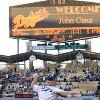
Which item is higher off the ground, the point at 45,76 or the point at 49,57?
the point at 49,57

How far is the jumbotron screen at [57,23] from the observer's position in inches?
1453

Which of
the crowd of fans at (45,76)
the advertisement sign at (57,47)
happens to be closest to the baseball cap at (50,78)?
the crowd of fans at (45,76)

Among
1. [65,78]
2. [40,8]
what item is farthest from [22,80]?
[40,8]

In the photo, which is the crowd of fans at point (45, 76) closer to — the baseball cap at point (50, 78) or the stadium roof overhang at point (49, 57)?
the baseball cap at point (50, 78)

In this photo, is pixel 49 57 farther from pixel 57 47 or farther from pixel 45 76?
pixel 45 76

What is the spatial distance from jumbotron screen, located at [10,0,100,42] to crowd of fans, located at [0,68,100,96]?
3.21 meters

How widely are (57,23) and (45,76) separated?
4728 mm

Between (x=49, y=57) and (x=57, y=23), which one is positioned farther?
(x=49, y=57)

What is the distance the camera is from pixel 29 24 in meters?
37.2

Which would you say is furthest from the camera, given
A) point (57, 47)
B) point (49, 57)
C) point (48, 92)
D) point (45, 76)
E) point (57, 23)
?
point (49, 57)

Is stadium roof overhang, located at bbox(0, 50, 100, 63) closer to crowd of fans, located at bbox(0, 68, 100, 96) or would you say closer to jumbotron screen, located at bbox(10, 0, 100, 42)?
crowd of fans, located at bbox(0, 68, 100, 96)

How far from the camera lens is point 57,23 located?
37.2 meters

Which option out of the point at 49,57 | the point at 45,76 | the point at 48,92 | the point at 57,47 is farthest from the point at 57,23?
the point at 48,92

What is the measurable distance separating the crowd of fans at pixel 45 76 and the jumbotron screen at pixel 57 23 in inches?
126
